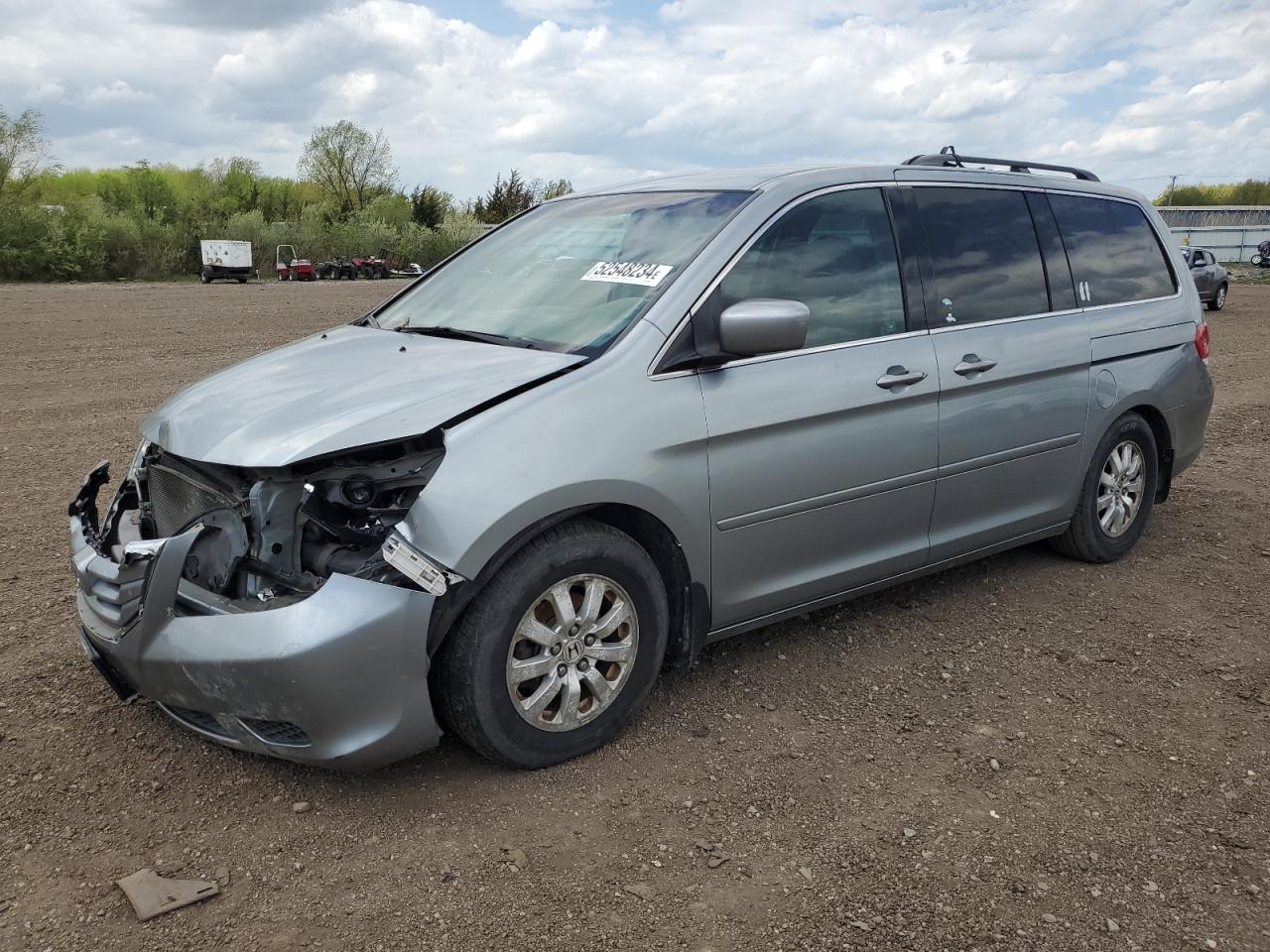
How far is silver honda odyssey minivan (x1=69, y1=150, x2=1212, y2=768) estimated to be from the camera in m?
3.07

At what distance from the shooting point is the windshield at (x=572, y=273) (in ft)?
12.2

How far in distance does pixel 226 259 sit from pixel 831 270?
1683 inches

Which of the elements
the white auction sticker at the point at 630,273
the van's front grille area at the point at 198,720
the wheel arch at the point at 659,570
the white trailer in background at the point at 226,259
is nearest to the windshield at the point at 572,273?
the white auction sticker at the point at 630,273

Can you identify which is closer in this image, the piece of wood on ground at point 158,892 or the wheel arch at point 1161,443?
the piece of wood on ground at point 158,892

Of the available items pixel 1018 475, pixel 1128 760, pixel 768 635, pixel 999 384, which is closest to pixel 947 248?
pixel 999 384

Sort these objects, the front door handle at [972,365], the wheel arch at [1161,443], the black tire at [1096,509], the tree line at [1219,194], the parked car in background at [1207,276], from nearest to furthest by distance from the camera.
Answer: the front door handle at [972,365] < the black tire at [1096,509] < the wheel arch at [1161,443] < the parked car in background at [1207,276] < the tree line at [1219,194]

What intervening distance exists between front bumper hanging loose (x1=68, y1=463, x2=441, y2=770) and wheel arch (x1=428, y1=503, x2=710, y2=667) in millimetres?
99

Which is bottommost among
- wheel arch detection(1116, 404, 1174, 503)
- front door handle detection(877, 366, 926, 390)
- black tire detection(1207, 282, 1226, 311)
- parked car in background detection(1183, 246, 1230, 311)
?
wheel arch detection(1116, 404, 1174, 503)

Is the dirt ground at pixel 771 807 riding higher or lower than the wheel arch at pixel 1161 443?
lower

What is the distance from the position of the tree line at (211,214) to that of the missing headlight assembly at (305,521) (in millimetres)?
21986

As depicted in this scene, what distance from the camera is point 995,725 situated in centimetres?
381

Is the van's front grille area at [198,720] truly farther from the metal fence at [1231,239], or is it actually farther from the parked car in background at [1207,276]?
the metal fence at [1231,239]

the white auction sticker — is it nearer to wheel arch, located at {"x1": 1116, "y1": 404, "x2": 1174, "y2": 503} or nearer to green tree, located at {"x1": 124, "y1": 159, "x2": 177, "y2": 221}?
wheel arch, located at {"x1": 1116, "y1": 404, "x2": 1174, "y2": 503}

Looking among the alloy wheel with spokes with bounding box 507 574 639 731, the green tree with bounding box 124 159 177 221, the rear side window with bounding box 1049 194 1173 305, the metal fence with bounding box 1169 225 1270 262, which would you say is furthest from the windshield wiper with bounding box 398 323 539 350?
the green tree with bounding box 124 159 177 221
